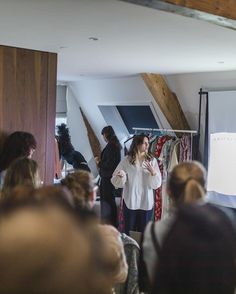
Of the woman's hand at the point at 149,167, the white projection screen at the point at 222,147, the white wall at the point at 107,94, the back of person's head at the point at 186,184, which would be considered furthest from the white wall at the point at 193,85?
the back of person's head at the point at 186,184

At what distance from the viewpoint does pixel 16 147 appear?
362 cm

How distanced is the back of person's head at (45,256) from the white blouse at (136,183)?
3784 millimetres

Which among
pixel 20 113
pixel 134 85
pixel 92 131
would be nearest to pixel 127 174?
pixel 20 113

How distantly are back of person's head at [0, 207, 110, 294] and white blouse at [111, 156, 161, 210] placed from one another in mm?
3784

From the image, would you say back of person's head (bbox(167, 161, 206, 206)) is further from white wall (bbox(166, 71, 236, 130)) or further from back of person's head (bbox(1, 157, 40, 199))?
white wall (bbox(166, 71, 236, 130))

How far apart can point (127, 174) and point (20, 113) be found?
1270 mm

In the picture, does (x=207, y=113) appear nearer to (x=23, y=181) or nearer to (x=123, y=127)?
(x=123, y=127)

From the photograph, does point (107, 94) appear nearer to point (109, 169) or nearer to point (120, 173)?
point (109, 169)

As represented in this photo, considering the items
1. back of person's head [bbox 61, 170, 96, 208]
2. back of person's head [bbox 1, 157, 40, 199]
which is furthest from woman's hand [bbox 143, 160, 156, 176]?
back of person's head [bbox 61, 170, 96, 208]

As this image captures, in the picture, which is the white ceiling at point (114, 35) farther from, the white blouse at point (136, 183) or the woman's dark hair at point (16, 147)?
the white blouse at point (136, 183)

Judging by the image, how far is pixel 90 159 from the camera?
26.8 ft

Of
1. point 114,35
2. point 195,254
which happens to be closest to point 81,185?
point 195,254

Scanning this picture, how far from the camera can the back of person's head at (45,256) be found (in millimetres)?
672

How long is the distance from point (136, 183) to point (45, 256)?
388 centimetres
